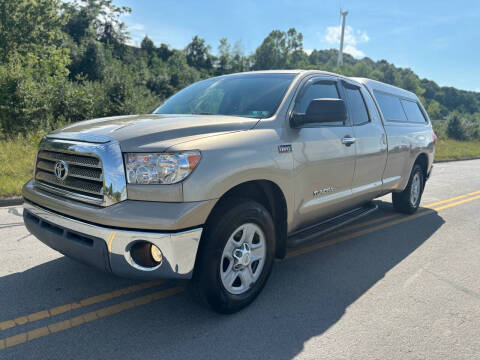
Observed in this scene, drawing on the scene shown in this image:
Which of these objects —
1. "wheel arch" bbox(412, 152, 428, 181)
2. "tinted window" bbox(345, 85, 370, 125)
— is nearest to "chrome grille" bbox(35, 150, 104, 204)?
"tinted window" bbox(345, 85, 370, 125)

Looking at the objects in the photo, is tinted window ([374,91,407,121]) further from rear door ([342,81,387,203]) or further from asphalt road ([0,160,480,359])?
asphalt road ([0,160,480,359])

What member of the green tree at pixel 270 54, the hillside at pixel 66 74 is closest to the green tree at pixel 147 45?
the hillside at pixel 66 74

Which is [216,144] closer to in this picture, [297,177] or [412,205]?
[297,177]

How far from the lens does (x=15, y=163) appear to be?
309 inches

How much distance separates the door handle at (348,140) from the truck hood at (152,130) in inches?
50.6

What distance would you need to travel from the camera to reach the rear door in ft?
13.7

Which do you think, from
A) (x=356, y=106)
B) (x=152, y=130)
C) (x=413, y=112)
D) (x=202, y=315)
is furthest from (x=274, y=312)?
(x=413, y=112)

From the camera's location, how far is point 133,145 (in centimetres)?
242

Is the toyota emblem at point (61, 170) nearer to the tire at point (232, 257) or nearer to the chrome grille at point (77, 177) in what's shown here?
the chrome grille at point (77, 177)

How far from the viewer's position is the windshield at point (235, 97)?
3.37 meters

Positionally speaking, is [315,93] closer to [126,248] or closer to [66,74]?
[126,248]

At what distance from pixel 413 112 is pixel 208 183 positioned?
515 cm

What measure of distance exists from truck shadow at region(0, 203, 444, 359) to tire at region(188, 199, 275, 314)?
18cm

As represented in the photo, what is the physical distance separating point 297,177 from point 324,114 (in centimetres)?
61
